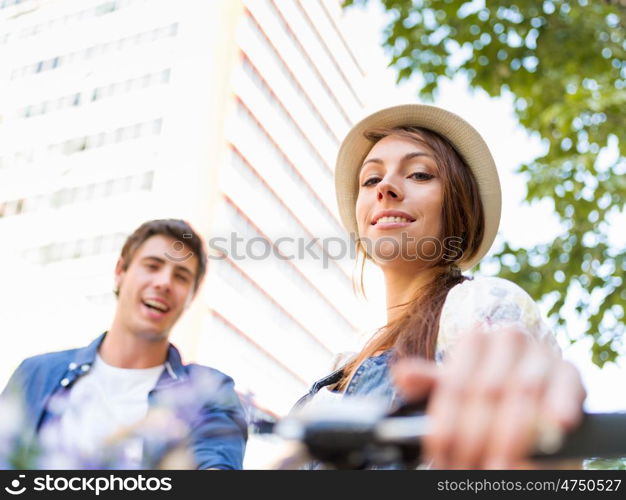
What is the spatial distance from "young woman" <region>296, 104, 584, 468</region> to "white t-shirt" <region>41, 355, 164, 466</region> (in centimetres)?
19

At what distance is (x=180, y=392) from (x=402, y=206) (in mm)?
358

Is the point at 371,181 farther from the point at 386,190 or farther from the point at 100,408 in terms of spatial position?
the point at 100,408

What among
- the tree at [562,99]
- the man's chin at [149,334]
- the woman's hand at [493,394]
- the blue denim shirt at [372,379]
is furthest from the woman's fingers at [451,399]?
the tree at [562,99]

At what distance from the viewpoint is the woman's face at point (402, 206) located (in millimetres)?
781

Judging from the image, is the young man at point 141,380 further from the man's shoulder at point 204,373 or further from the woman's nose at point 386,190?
the woman's nose at point 386,190

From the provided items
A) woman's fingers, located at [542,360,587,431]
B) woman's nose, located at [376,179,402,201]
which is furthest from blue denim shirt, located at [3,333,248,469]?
woman's nose, located at [376,179,402,201]

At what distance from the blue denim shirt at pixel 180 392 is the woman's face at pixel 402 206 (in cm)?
29

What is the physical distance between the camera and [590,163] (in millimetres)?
2359

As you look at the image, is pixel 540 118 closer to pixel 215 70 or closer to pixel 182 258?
pixel 215 70

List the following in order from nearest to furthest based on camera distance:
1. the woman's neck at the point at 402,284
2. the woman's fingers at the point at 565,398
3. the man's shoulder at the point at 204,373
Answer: the woman's fingers at the point at 565,398 → the man's shoulder at the point at 204,373 → the woman's neck at the point at 402,284

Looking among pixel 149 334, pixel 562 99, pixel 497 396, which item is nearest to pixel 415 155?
pixel 149 334

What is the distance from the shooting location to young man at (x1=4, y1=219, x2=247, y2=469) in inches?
18.4

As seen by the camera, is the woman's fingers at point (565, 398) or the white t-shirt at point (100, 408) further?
the white t-shirt at point (100, 408)
